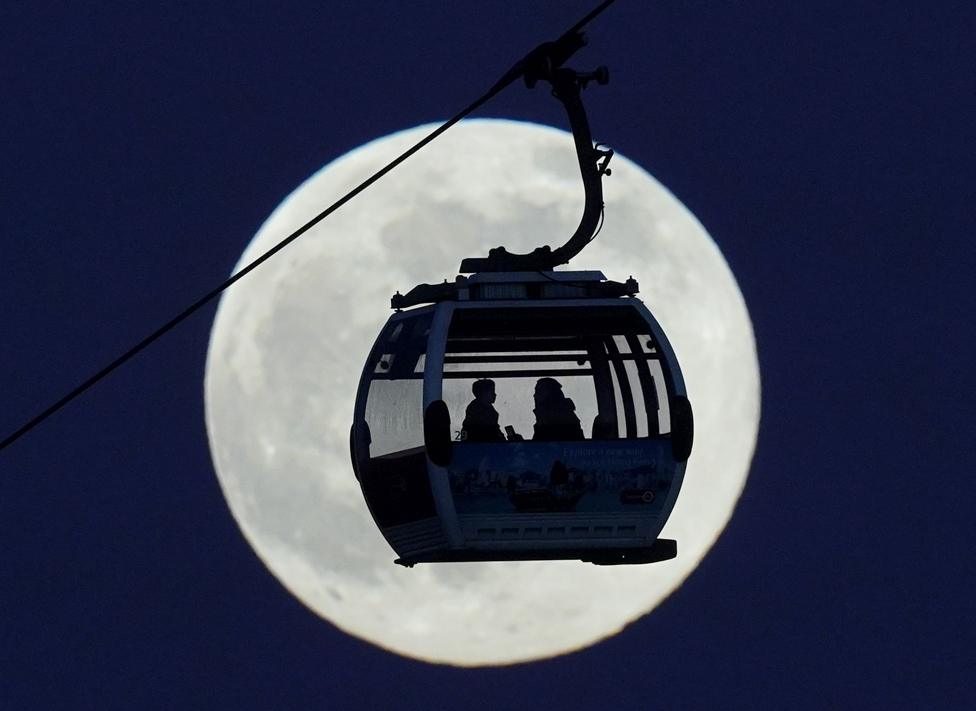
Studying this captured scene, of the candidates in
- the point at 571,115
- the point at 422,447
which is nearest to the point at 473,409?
the point at 422,447

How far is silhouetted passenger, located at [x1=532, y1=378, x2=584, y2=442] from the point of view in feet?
97.4

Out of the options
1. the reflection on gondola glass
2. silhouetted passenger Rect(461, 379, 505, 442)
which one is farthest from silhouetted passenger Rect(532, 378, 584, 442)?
silhouetted passenger Rect(461, 379, 505, 442)

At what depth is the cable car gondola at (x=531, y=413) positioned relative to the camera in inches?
1152

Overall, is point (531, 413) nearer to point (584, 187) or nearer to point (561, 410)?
point (561, 410)

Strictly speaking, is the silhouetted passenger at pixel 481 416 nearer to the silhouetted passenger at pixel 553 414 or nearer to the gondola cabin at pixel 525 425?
the gondola cabin at pixel 525 425

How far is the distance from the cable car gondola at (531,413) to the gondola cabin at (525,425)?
0.01 m

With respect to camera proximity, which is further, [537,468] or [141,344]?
[537,468]

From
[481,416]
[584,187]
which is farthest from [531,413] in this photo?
[584,187]

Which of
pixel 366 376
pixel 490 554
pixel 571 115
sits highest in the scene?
pixel 571 115

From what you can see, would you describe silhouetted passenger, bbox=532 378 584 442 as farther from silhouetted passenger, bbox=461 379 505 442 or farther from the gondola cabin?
silhouetted passenger, bbox=461 379 505 442

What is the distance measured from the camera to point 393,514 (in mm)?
30047

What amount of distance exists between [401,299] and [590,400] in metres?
2.00

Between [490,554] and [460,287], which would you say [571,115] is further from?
[490,554]

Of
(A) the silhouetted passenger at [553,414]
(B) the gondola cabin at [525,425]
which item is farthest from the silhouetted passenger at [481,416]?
(A) the silhouetted passenger at [553,414]
